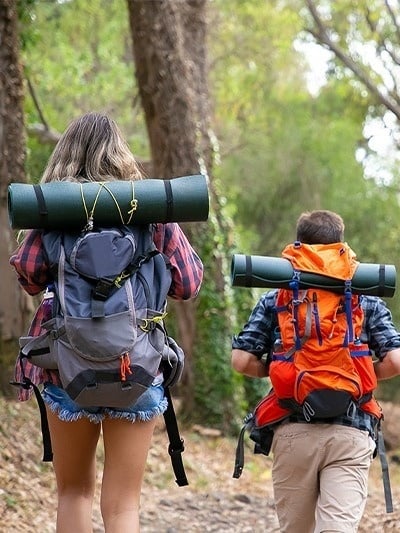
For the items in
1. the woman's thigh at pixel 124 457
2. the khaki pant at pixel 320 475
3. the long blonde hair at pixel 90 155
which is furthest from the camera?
the khaki pant at pixel 320 475

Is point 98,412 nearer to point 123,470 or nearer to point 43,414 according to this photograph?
point 123,470

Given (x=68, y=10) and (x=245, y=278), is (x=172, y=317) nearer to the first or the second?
(x=68, y=10)

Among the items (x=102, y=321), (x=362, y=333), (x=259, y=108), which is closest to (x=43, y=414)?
(x=102, y=321)

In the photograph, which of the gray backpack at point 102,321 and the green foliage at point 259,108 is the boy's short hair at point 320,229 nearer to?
the gray backpack at point 102,321

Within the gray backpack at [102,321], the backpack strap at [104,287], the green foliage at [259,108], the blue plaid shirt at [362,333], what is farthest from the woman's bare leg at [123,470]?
the green foliage at [259,108]

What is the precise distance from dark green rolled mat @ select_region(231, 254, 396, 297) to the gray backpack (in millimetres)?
692

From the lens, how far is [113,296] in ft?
12.8

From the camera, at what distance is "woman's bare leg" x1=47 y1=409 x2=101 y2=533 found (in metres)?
4.15

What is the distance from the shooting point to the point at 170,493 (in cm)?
913

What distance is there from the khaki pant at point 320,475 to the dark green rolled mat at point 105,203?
1.22 metres

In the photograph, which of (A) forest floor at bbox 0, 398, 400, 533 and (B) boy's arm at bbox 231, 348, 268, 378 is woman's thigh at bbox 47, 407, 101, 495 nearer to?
(B) boy's arm at bbox 231, 348, 268, 378

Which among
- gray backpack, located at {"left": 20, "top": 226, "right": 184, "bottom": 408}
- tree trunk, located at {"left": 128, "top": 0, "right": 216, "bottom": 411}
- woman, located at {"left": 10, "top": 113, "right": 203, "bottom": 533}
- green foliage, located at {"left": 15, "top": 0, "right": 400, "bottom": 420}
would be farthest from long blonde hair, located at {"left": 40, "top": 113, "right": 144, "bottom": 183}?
green foliage, located at {"left": 15, "top": 0, "right": 400, "bottom": 420}

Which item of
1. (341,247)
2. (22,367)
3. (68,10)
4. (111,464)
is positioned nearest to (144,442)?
(111,464)

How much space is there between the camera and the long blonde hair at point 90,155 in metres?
4.19
